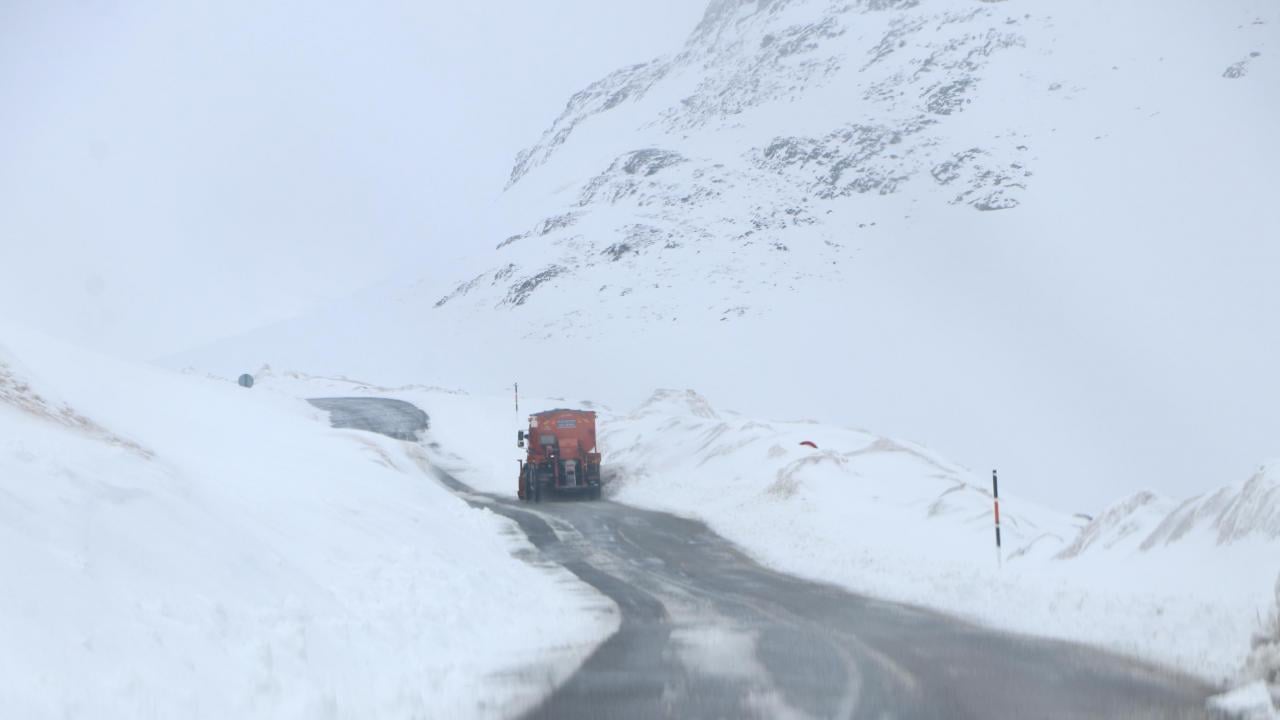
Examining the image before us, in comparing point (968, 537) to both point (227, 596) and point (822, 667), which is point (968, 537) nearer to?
point (822, 667)

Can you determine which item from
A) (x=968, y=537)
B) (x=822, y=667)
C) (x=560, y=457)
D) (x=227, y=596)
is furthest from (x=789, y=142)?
(x=227, y=596)

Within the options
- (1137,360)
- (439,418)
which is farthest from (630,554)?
(1137,360)

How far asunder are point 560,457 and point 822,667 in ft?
79.5

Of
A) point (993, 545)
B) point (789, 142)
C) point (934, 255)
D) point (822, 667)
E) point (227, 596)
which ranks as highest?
point (789, 142)

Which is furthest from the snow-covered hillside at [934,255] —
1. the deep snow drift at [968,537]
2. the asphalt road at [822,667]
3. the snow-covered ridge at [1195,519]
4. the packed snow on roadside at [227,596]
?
the packed snow on roadside at [227,596]

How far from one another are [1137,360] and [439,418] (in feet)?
146

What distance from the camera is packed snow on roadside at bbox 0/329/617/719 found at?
6375 mm

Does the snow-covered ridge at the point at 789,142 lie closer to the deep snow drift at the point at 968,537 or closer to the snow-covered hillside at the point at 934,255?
the snow-covered hillside at the point at 934,255

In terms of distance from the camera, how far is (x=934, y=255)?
93062 mm

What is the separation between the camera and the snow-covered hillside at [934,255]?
6312 cm

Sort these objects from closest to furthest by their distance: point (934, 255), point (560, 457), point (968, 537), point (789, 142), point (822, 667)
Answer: point (822, 667) → point (968, 537) → point (560, 457) → point (934, 255) → point (789, 142)

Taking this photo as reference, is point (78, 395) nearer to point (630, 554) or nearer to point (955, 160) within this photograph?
point (630, 554)

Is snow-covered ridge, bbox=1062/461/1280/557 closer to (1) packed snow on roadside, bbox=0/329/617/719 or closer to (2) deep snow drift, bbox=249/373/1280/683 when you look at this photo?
(2) deep snow drift, bbox=249/373/1280/683

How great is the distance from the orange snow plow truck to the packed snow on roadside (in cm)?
1607
